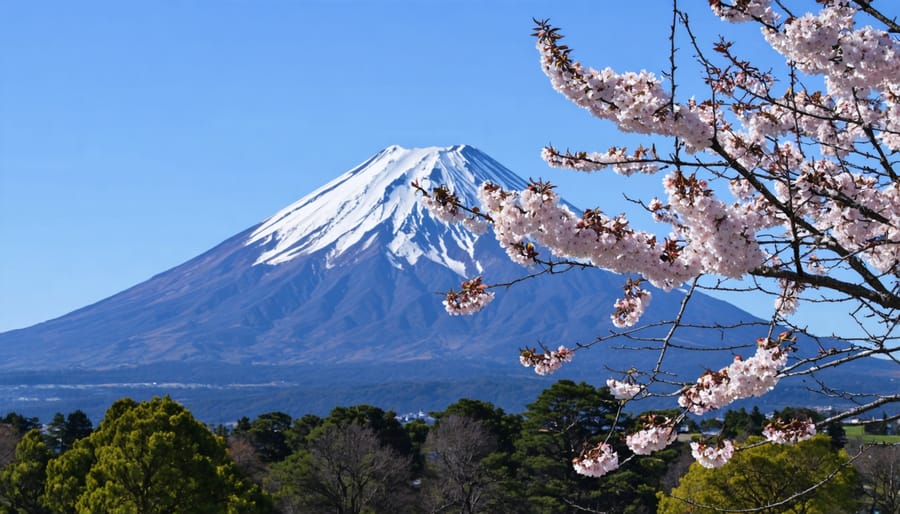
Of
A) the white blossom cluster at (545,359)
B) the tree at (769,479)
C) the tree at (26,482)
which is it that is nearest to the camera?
the white blossom cluster at (545,359)

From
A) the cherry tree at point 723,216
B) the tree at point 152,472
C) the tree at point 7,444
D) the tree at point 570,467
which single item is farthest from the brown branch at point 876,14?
the tree at point 7,444

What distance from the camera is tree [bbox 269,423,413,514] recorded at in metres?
39.6

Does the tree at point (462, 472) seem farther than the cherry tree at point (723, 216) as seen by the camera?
Yes

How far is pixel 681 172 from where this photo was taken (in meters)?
5.24

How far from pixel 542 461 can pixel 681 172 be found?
36816mm

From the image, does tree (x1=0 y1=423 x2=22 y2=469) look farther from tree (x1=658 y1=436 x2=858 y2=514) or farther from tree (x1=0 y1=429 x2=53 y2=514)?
tree (x1=658 y1=436 x2=858 y2=514)

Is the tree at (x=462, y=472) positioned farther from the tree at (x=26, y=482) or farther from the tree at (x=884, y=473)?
the tree at (x=26, y=482)

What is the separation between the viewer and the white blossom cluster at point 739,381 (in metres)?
5.37

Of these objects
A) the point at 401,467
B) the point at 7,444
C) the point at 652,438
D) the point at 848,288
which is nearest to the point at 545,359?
the point at 652,438

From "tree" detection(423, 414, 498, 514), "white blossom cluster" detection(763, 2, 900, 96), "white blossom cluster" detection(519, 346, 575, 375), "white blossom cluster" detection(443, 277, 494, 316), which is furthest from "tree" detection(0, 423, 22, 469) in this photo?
"white blossom cluster" detection(763, 2, 900, 96)

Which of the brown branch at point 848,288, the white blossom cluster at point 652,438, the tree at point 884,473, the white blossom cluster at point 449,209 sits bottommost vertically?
the tree at point 884,473

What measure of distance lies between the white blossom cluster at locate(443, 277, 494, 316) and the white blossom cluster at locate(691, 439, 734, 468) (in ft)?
4.86

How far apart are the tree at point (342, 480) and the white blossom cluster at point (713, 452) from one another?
3317 centimetres

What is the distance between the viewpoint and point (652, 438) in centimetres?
634
